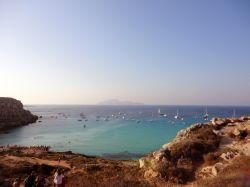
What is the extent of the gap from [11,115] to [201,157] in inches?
3953

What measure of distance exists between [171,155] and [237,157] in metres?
5.04

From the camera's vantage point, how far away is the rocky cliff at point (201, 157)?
18.0 metres

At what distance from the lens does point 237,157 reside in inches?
744

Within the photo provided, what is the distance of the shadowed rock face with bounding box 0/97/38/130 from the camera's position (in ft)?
315

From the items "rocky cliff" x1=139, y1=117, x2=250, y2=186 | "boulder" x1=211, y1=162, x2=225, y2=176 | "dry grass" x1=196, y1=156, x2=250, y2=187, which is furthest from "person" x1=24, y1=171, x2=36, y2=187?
"boulder" x1=211, y1=162, x2=225, y2=176

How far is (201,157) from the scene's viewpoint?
70.4 feet

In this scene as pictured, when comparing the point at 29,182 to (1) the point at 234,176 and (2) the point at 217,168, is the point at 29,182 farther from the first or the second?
(2) the point at 217,168

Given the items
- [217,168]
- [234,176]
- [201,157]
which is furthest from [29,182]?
[201,157]

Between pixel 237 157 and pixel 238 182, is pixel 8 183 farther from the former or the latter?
pixel 237 157

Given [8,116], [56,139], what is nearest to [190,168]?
[56,139]

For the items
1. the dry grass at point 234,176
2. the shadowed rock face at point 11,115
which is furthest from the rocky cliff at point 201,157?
the shadowed rock face at point 11,115

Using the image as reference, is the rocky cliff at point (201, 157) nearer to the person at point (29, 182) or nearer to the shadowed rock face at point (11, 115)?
the person at point (29, 182)

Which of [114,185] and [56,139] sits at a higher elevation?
[114,185]

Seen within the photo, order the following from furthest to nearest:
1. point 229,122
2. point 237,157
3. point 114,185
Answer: point 229,122 < point 237,157 < point 114,185
